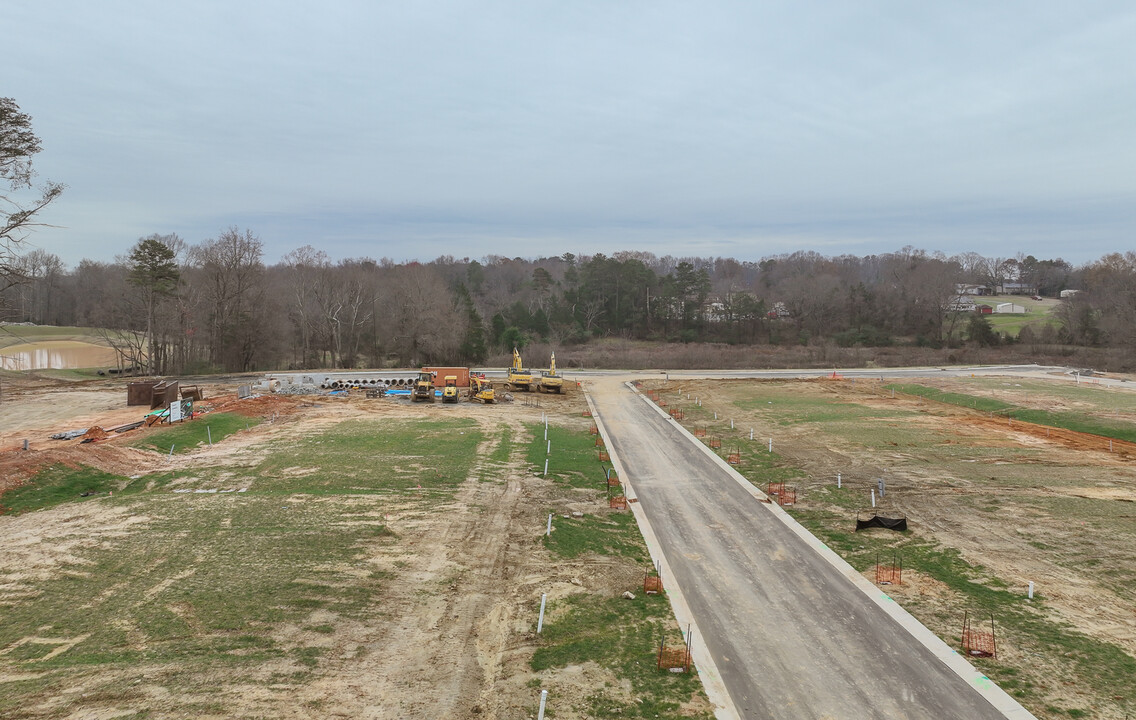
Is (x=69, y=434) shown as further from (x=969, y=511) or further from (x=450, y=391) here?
(x=969, y=511)


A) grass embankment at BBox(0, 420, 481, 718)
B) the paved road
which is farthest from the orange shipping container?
the paved road

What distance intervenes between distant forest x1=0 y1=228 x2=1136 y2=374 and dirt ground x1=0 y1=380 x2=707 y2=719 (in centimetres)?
2647

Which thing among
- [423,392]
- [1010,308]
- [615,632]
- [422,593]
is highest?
[1010,308]

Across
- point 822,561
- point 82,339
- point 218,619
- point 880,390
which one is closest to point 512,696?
point 218,619

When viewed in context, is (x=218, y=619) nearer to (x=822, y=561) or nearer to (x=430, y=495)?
(x=430, y=495)

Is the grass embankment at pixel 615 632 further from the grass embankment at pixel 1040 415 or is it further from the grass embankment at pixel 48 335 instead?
the grass embankment at pixel 48 335

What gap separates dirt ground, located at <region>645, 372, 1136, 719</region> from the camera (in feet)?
45.8

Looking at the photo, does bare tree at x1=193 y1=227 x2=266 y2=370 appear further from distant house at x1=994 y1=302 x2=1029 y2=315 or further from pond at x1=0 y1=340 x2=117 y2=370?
distant house at x1=994 y1=302 x2=1029 y2=315

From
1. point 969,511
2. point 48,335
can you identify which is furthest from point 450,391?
point 48,335

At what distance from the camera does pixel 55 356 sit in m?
69.3

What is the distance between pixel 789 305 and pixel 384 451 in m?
91.8

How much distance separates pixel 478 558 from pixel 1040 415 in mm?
38844

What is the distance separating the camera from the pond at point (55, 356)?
Answer: 6600cm

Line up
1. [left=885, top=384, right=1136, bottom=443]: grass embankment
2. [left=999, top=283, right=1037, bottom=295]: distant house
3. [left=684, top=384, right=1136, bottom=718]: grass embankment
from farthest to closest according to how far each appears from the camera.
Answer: [left=999, top=283, right=1037, bottom=295]: distant house, [left=885, top=384, right=1136, bottom=443]: grass embankment, [left=684, top=384, right=1136, bottom=718]: grass embankment
